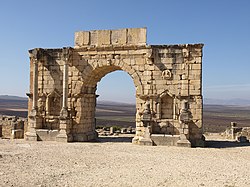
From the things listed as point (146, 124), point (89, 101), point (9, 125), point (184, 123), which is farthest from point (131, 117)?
point (184, 123)

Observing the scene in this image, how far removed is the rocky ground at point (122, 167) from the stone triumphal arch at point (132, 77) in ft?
7.24

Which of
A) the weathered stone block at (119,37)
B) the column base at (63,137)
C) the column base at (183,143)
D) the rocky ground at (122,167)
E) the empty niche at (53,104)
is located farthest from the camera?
Answer: the empty niche at (53,104)

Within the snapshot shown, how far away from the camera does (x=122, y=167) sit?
8.32 m

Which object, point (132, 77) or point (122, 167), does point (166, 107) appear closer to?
point (132, 77)

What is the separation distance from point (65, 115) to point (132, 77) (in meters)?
3.61

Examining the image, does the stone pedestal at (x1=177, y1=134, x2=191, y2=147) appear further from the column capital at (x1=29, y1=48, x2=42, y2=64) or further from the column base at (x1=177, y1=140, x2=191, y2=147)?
the column capital at (x1=29, y1=48, x2=42, y2=64)

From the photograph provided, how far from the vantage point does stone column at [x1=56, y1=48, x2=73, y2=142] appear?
14219 millimetres

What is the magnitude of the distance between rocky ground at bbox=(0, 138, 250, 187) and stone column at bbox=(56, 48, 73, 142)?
2.84 m

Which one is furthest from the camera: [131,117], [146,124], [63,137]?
[131,117]

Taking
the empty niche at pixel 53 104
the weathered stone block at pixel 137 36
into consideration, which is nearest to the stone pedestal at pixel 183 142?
the weathered stone block at pixel 137 36

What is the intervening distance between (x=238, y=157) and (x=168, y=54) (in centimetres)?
547

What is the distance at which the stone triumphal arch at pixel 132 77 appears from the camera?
13367 millimetres

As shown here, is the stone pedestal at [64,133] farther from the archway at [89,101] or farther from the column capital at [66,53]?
the column capital at [66,53]

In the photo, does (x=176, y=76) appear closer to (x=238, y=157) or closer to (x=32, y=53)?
(x=238, y=157)
